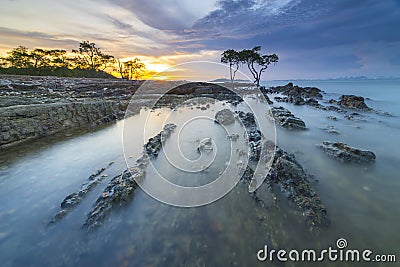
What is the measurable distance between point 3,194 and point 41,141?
491 centimetres

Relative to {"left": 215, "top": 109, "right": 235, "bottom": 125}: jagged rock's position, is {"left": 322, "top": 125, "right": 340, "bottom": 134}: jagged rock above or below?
above

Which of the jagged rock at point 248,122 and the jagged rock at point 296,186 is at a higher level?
the jagged rock at point 248,122

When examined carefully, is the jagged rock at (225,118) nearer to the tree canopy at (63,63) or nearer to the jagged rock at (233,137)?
the jagged rock at (233,137)

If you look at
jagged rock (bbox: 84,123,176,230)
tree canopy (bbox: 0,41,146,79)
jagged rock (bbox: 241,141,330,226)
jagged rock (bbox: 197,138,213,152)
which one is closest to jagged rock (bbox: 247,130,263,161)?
jagged rock (bbox: 241,141,330,226)

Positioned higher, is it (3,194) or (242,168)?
(242,168)

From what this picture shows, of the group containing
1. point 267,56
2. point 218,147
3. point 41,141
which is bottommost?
point 41,141

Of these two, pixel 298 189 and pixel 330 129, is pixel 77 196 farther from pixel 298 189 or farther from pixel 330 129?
pixel 330 129

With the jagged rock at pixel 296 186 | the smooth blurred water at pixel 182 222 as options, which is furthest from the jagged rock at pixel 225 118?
the smooth blurred water at pixel 182 222

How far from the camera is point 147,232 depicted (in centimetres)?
355

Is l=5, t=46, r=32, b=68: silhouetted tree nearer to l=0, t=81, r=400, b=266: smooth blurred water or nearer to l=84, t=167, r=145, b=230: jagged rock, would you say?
l=0, t=81, r=400, b=266: smooth blurred water

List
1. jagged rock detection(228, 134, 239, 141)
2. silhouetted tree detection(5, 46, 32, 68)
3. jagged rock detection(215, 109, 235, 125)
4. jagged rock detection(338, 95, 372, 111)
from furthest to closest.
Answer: silhouetted tree detection(5, 46, 32, 68) → jagged rock detection(338, 95, 372, 111) → jagged rock detection(215, 109, 235, 125) → jagged rock detection(228, 134, 239, 141)

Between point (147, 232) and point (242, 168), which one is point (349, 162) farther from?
point (147, 232)

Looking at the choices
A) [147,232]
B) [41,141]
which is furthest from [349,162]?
[41,141]

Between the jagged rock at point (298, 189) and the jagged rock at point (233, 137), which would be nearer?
the jagged rock at point (298, 189)
